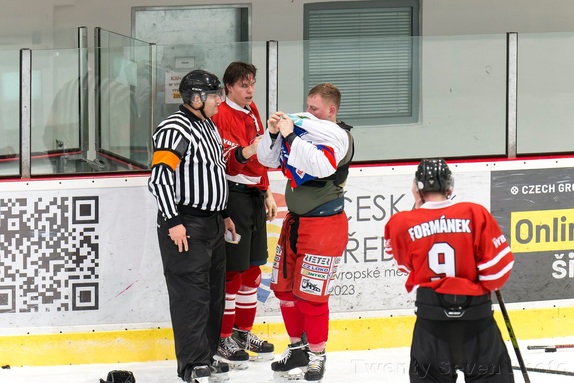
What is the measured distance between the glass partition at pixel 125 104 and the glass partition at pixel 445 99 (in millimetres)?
890

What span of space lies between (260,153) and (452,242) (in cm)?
149

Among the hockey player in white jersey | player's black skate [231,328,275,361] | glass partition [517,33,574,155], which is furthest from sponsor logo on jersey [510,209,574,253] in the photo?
player's black skate [231,328,275,361]

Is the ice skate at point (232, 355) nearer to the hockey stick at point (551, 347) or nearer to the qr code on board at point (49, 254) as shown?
the qr code on board at point (49, 254)

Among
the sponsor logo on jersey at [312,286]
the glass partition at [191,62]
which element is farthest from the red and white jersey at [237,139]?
the sponsor logo on jersey at [312,286]

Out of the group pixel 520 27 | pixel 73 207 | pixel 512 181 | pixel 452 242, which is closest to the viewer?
pixel 452 242

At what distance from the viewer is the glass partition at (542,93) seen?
20.4ft

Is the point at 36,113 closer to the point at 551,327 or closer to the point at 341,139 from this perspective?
the point at 341,139

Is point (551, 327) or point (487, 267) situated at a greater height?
point (487, 267)

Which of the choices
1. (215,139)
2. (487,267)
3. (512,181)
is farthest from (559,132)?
(487,267)

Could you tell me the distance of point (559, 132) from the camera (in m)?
6.26

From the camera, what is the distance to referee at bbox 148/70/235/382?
516 centimetres

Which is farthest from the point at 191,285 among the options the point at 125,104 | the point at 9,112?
the point at 9,112

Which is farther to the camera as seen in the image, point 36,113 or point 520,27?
point 520,27

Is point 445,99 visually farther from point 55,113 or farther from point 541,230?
point 55,113
